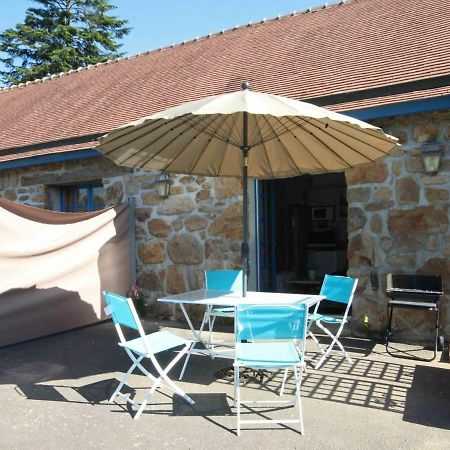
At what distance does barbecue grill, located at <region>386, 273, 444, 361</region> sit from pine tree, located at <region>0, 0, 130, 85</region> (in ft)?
65.3

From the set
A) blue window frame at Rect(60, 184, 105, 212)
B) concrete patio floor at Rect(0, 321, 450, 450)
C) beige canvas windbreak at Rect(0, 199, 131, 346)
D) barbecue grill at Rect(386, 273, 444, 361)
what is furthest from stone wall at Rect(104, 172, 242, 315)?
barbecue grill at Rect(386, 273, 444, 361)

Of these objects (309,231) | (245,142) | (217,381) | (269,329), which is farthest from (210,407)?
(309,231)

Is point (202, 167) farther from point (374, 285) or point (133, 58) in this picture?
point (133, 58)

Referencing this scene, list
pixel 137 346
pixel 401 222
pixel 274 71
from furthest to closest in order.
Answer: pixel 274 71
pixel 401 222
pixel 137 346

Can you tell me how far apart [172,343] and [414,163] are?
3.31 m

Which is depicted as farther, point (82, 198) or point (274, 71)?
point (82, 198)

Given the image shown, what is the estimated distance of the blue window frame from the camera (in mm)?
7777

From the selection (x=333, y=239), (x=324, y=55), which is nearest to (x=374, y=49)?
(x=324, y=55)

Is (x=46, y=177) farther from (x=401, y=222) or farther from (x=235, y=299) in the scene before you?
(x=401, y=222)

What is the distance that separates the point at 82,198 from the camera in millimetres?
8023

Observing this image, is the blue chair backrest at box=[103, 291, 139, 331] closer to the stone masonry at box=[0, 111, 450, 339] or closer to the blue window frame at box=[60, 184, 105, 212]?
the stone masonry at box=[0, 111, 450, 339]

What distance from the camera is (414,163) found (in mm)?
5152

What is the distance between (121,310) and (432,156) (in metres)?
3.54

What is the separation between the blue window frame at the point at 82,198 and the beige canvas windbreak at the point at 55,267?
1.16 meters
